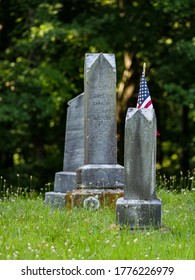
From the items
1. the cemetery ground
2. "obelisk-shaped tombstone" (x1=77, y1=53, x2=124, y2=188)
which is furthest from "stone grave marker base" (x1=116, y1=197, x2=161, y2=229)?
"obelisk-shaped tombstone" (x1=77, y1=53, x2=124, y2=188)

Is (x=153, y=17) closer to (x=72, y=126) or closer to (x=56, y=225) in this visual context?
(x=72, y=126)

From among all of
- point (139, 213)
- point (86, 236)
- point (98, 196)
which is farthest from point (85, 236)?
point (98, 196)

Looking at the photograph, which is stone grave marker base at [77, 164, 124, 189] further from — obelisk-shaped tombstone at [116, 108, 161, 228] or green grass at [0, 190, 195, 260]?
obelisk-shaped tombstone at [116, 108, 161, 228]

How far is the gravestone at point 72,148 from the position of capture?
1288 centimetres

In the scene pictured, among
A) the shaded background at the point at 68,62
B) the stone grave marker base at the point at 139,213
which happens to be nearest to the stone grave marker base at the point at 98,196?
the stone grave marker base at the point at 139,213

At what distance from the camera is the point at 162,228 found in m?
8.95

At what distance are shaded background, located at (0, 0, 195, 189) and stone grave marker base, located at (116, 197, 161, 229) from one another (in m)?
10.9

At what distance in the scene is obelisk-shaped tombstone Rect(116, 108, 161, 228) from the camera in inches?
350

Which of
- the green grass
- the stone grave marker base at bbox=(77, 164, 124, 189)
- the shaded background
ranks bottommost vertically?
the green grass

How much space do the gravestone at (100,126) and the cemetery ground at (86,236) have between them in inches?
29.4

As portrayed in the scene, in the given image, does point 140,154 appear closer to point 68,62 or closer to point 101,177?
point 101,177

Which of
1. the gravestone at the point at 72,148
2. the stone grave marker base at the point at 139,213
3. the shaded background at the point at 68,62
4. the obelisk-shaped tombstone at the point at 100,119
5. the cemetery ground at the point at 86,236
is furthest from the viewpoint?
the shaded background at the point at 68,62

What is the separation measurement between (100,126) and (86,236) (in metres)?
3.47

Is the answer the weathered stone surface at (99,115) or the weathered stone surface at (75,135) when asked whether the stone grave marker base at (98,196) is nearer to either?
the weathered stone surface at (99,115)
